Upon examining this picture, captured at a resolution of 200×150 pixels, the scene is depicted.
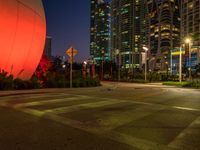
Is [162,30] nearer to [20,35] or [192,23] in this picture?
[192,23]

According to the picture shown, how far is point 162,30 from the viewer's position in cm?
17512

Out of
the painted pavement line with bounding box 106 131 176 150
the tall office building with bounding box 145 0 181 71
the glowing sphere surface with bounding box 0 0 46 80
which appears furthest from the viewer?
the tall office building with bounding box 145 0 181 71

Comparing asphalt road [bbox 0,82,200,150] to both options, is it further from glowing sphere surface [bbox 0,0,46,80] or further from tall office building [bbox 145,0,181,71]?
tall office building [bbox 145,0,181,71]

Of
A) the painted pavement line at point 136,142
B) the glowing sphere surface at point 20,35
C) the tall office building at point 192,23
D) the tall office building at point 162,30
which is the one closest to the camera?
the painted pavement line at point 136,142

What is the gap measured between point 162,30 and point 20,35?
549 feet

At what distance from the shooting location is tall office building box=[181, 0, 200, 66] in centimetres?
12538

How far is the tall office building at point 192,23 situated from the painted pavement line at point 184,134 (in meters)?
124

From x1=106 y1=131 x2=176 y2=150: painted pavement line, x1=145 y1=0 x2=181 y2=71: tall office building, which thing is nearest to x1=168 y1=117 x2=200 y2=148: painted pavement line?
x1=106 y1=131 x2=176 y2=150: painted pavement line

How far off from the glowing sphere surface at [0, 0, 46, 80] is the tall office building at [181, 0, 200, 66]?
4516 inches

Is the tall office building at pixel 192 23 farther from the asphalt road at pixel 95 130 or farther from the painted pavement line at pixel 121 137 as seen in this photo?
the painted pavement line at pixel 121 137

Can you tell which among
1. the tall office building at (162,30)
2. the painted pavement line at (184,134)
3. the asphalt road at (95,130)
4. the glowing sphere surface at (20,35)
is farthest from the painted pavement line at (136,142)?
the tall office building at (162,30)

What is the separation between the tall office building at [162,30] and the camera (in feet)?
561

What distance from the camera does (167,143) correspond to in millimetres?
5457

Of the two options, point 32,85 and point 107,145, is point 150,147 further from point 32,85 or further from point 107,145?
point 32,85
